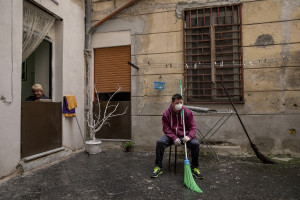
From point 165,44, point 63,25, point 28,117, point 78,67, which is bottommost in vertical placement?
point 28,117

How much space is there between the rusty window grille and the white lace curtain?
3.29 metres

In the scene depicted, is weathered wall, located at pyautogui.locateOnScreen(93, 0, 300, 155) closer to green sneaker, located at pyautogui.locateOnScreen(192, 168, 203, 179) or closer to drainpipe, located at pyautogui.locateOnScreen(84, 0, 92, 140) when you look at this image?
drainpipe, located at pyautogui.locateOnScreen(84, 0, 92, 140)

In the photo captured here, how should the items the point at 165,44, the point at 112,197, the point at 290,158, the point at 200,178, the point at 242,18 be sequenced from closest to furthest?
the point at 112,197 → the point at 200,178 → the point at 290,158 → the point at 242,18 → the point at 165,44

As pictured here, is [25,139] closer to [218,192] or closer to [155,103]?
[155,103]

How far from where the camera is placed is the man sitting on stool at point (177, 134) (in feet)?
10.8

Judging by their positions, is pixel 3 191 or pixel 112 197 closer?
pixel 112 197

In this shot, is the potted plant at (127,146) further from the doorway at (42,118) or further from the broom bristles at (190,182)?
the broom bristles at (190,182)

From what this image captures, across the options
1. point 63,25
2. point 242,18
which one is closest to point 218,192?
point 242,18

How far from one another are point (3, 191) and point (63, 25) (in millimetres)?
3671

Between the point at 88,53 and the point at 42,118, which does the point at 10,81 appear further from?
the point at 88,53

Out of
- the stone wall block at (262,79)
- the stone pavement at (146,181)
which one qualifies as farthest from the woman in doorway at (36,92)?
the stone wall block at (262,79)

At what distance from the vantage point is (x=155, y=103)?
5.15 metres

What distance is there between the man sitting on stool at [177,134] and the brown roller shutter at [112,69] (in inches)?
86.6

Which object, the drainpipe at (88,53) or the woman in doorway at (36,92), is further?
the drainpipe at (88,53)
